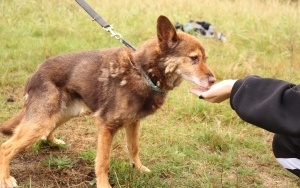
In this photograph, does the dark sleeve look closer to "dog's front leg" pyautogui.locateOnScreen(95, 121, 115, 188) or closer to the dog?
the dog

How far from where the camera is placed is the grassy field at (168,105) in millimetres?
3650

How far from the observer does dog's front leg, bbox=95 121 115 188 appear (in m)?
3.31

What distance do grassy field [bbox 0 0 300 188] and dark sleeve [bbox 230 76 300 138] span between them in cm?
139

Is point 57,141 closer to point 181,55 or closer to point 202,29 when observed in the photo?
point 181,55

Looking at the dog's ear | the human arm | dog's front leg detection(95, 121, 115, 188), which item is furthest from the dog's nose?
dog's front leg detection(95, 121, 115, 188)

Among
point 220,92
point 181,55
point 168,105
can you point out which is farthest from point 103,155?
point 168,105

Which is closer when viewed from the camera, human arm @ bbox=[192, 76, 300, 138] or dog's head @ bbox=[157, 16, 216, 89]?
human arm @ bbox=[192, 76, 300, 138]

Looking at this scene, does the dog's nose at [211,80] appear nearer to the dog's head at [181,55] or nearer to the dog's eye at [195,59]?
the dog's head at [181,55]

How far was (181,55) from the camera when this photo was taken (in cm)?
325

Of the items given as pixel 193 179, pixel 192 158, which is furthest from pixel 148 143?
pixel 193 179

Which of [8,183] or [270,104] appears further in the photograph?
[8,183]

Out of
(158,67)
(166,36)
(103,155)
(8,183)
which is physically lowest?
(8,183)

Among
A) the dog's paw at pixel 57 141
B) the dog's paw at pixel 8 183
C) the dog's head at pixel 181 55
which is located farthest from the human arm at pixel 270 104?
the dog's paw at pixel 57 141

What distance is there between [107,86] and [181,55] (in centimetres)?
67
